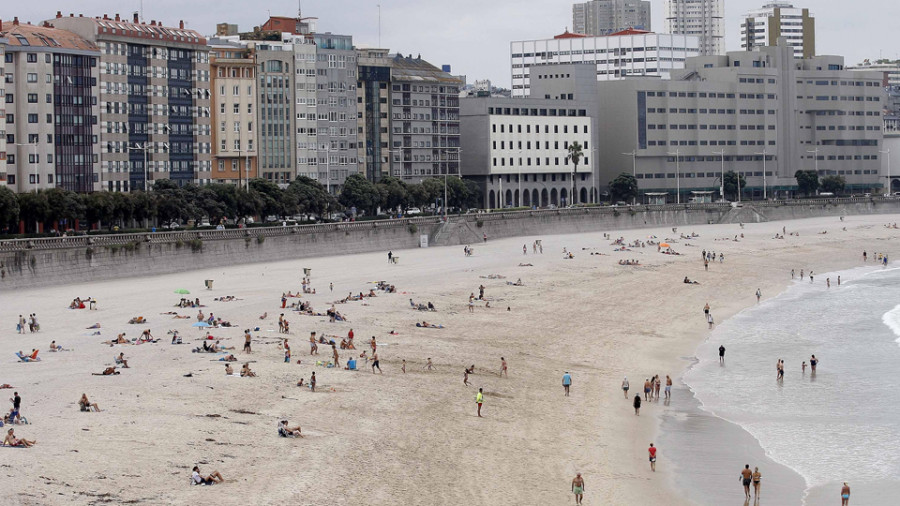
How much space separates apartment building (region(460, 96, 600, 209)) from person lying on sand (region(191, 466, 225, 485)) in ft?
432

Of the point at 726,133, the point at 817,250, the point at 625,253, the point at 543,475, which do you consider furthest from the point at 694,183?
the point at 543,475

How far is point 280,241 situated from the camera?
90062 mm

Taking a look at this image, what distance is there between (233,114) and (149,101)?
43.0ft

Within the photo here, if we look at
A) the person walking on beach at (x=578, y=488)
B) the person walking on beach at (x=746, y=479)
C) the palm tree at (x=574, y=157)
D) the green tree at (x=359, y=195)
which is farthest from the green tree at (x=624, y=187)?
the person walking on beach at (x=578, y=488)

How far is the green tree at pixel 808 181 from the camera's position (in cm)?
18575

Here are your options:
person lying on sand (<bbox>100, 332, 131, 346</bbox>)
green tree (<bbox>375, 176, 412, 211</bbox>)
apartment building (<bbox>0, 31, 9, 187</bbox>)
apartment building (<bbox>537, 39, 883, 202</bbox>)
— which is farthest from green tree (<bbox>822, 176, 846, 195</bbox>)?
person lying on sand (<bbox>100, 332, 131, 346</bbox>)

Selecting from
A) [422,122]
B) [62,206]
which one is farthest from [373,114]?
[62,206]

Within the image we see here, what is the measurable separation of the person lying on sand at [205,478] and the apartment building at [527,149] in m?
132

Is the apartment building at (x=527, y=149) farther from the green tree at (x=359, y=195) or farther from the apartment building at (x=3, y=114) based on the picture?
the apartment building at (x=3, y=114)

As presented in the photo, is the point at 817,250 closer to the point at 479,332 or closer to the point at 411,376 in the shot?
the point at 479,332

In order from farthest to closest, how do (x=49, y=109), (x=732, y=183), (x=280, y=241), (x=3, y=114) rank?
(x=732, y=183) < (x=49, y=109) < (x=3, y=114) < (x=280, y=241)

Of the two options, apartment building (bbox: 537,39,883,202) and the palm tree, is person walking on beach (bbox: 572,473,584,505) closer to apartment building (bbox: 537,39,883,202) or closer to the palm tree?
the palm tree

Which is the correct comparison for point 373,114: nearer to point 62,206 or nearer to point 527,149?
point 527,149

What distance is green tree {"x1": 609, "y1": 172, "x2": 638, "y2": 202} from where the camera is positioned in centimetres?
17100
